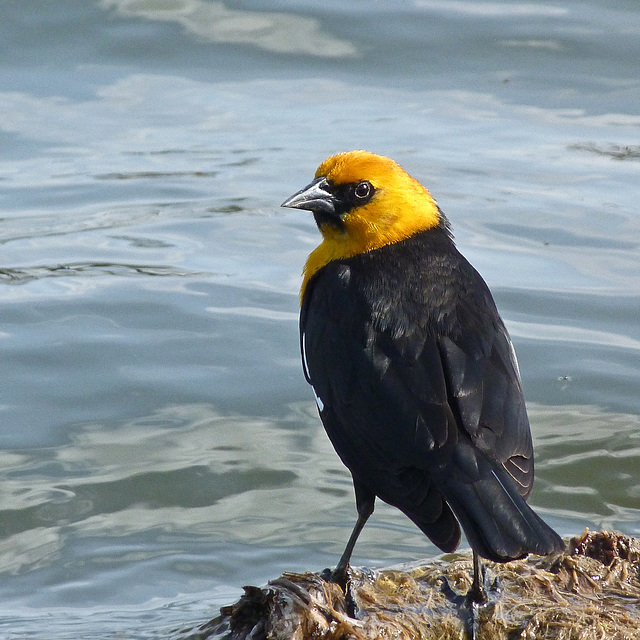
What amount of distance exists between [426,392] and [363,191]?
136cm

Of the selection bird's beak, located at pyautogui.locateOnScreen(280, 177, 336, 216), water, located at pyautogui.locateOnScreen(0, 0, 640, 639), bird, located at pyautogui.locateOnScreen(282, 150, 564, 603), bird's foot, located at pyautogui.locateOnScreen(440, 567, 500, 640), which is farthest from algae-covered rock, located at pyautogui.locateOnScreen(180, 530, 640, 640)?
bird's beak, located at pyautogui.locateOnScreen(280, 177, 336, 216)

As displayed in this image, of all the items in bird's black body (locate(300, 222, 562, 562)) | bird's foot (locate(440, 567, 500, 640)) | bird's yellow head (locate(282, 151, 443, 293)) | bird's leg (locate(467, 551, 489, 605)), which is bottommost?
bird's foot (locate(440, 567, 500, 640))

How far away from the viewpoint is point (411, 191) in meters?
5.59

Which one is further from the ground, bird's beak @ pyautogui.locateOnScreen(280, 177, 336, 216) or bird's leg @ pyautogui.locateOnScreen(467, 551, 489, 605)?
bird's beak @ pyautogui.locateOnScreen(280, 177, 336, 216)

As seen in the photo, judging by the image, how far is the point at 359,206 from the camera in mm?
5469

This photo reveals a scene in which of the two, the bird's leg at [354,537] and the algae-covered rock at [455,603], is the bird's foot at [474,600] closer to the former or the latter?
the algae-covered rock at [455,603]

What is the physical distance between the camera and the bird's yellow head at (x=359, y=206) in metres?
5.46

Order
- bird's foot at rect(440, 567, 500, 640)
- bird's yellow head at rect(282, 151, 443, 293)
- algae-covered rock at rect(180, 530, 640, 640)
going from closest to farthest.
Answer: algae-covered rock at rect(180, 530, 640, 640), bird's foot at rect(440, 567, 500, 640), bird's yellow head at rect(282, 151, 443, 293)

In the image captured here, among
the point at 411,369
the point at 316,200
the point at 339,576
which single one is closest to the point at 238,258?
the point at 316,200

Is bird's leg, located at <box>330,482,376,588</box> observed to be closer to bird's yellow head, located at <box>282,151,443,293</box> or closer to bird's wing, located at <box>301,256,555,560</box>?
bird's wing, located at <box>301,256,555,560</box>

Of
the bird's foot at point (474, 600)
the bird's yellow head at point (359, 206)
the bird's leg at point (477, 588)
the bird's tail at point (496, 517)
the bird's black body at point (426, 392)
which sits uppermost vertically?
the bird's yellow head at point (359, 206)

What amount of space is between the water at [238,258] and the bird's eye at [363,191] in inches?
73.0

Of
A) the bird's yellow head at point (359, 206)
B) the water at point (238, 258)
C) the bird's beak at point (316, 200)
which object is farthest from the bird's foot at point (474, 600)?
the bird's beak at point (316, 200)

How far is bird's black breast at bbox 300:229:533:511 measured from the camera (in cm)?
442
